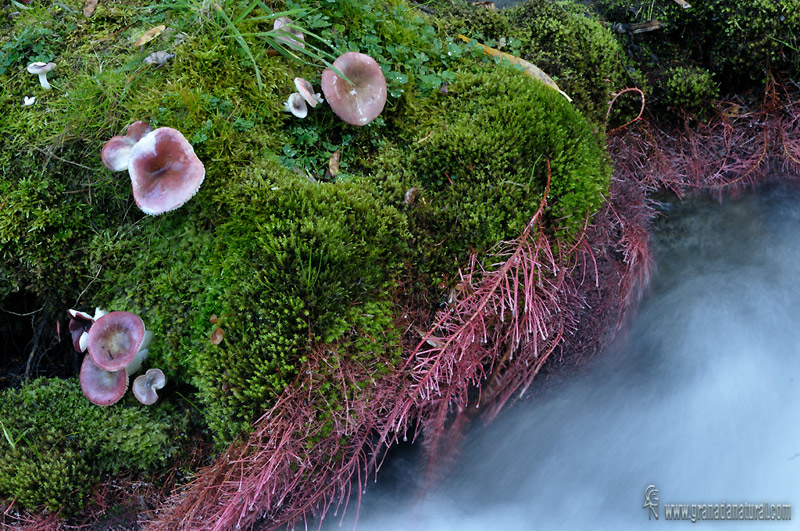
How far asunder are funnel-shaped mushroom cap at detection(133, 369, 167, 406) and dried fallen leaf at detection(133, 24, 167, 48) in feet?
6.17

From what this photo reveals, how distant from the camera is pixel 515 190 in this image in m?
2.96

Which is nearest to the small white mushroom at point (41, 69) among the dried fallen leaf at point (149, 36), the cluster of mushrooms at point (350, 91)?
the dried fallen leaf at point (149, 36)

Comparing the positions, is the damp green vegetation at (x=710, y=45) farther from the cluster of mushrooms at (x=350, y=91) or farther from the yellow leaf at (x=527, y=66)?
the cluster of mushrooms at (x=350, y=91)

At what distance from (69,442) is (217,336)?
38.5 inches

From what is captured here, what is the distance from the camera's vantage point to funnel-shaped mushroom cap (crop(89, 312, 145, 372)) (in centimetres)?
259

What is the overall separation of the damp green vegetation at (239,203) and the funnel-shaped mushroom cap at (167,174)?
0.21 meters

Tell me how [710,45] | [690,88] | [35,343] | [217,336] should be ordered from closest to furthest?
[217,336] < [35,343] < [690,88] < [710,45]

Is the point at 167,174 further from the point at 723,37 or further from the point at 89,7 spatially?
the point at 723,37

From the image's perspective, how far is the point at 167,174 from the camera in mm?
2570

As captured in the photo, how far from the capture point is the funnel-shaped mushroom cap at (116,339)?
2592 millimetres

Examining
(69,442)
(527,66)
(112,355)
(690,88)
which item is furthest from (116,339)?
(690,88)

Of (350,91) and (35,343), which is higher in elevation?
(350,91)

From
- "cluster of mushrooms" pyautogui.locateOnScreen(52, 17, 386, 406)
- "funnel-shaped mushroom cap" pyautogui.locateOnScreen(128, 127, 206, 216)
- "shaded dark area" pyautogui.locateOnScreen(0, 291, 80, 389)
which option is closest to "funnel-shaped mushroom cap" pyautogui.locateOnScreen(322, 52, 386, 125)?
"cluster of mushrooms" pyautogui.locateOnScreen(52, 17, 386, 406)

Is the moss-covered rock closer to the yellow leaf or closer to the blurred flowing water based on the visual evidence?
the yellow leaf
